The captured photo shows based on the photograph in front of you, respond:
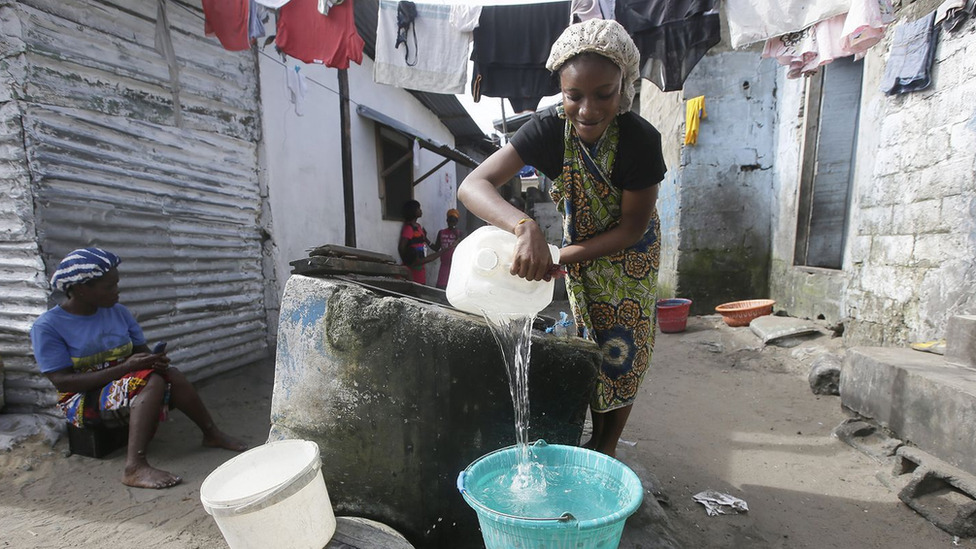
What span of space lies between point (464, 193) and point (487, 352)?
60 cm

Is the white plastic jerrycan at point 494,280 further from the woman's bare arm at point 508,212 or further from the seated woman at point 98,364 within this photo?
the seated woman at point 98,364

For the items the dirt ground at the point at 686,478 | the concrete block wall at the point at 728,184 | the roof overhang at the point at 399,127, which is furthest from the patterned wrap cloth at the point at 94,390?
the concrete block wall at the point at 728,184

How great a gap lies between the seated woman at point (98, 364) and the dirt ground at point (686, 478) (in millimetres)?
251

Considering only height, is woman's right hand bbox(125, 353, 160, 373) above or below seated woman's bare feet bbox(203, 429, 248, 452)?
above

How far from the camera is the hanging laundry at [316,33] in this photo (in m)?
3.75

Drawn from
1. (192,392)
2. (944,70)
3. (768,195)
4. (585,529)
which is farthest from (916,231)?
(192,392)

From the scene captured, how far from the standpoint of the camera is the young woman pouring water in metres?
1.41

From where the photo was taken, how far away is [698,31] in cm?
346

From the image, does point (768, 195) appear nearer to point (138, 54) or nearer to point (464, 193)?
point (464, 193)

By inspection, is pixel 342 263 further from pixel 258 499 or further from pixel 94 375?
pixel 258 499

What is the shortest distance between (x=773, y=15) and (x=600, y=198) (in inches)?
107

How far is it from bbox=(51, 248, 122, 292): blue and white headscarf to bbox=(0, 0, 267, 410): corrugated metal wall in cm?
38

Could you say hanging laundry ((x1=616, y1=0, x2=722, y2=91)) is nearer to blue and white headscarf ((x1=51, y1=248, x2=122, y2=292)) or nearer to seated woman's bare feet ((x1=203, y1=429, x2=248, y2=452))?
blue and white headscarf ((x1=51, y1=248, x2=122, y2=292))

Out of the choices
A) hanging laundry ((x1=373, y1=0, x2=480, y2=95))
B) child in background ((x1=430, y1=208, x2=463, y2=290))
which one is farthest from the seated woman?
child in background ((x1=430, y1=208, x2=463, y2=290))
